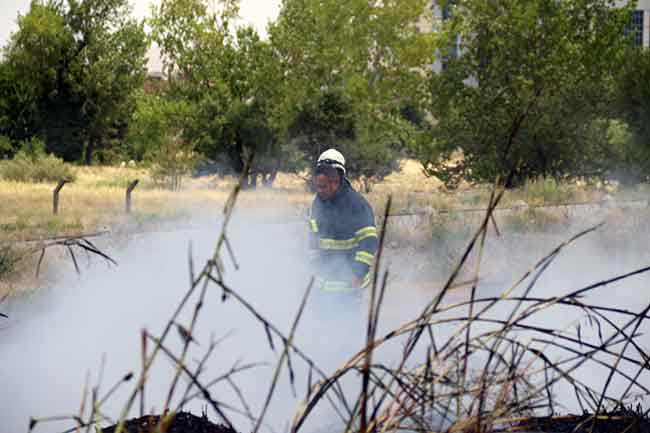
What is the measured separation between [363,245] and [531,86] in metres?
16.1

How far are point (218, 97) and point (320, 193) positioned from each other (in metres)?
21.7

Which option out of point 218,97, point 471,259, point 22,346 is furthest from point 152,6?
point 22,346

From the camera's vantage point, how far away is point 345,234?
5574 millimetres

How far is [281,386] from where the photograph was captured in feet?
17.1

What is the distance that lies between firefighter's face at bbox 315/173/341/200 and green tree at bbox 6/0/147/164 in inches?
1235

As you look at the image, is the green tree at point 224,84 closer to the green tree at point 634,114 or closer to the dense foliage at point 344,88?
the dense foliage at point 344,88

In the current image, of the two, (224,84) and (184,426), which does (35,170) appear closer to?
(224,84)

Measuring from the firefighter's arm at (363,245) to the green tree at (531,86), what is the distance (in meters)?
14.3

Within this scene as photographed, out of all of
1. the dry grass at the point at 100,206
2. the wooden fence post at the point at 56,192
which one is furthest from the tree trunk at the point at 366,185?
the wooden fence post at the point at 56,192

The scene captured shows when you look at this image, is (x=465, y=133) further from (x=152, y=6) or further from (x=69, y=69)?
(x=69, y=69)

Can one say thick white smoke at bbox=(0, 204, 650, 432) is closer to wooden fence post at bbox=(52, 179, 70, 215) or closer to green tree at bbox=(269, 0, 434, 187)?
wooden fence post at bbox=(52, 179, 70, 215)

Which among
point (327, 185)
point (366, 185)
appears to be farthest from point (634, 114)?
point (327, 185)

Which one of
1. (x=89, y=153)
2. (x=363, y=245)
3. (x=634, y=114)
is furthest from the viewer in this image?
(x=89, y=153)

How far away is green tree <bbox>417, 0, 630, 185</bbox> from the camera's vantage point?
65.6ft
